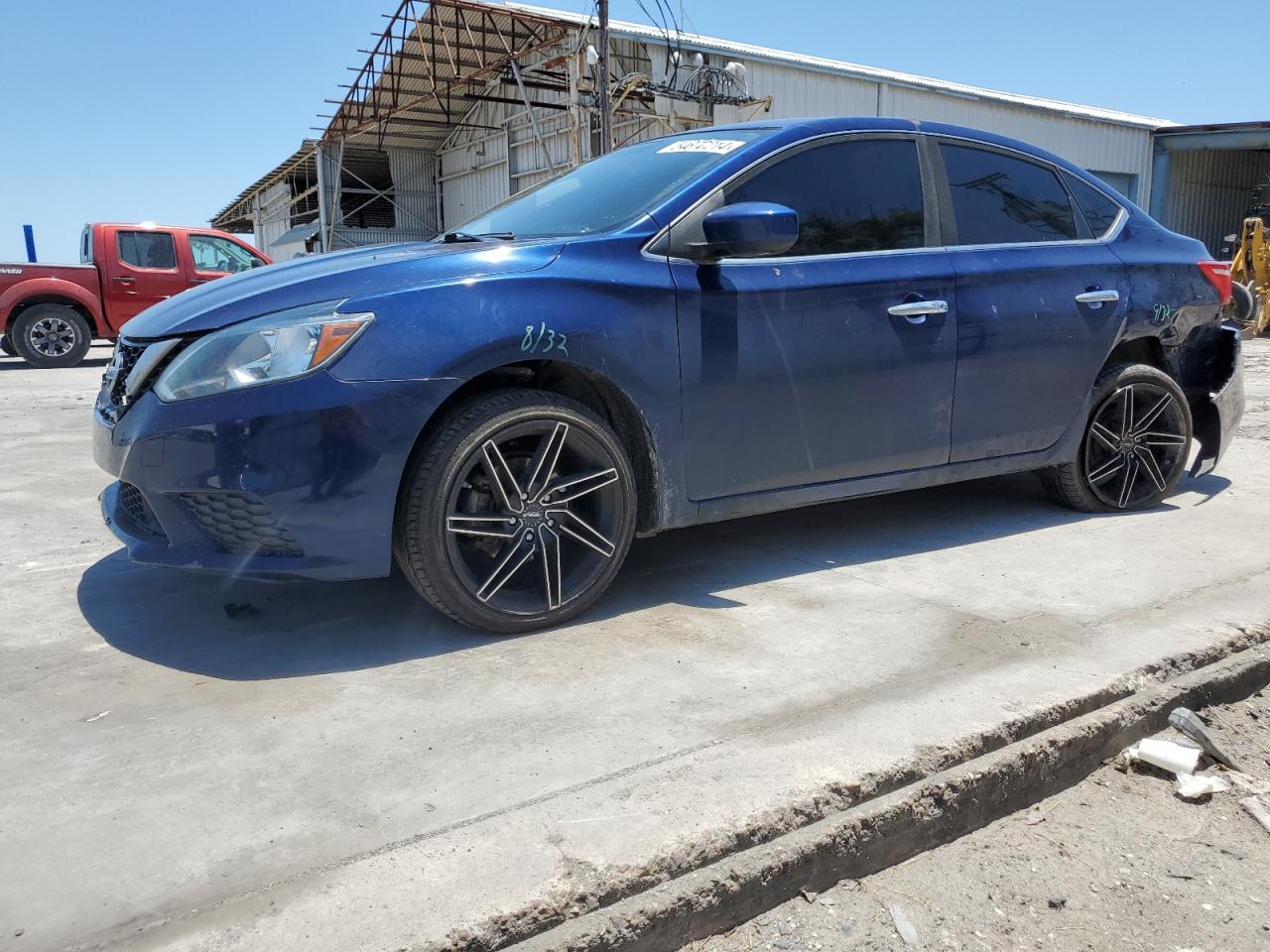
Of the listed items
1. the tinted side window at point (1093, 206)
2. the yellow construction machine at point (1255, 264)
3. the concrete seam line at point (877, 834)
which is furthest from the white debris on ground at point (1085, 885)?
the yellow construction machine at point (1255, 264)

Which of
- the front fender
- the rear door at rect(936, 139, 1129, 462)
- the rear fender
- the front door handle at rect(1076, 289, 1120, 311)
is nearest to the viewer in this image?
the front fender

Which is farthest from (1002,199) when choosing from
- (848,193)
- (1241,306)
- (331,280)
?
(331,280)

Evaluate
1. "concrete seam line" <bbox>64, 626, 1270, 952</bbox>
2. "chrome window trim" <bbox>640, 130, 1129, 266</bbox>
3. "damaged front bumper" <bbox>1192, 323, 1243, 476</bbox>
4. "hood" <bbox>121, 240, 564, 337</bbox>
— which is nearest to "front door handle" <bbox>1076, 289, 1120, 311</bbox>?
"chrome window trim" <bbox>640, 130, 1129, 266</bbox>

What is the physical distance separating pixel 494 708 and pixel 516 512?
657 mm

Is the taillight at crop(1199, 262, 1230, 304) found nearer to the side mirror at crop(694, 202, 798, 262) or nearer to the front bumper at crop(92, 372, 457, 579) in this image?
the side mirror at crop(694, 202, 798, 262)

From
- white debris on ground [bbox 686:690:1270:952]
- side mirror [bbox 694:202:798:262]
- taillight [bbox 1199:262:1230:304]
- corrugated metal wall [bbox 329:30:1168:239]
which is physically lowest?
white debris on ground [bbox 686:690:1270:952]

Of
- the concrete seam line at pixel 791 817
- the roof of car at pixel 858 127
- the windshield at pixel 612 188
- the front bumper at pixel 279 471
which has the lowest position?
the concrete seam line at pixel 791 817

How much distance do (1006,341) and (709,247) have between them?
142cm

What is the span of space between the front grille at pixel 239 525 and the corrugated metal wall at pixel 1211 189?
27105 mm

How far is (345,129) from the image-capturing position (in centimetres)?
2480

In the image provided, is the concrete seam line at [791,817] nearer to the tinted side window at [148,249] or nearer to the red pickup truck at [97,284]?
the red pickup truck at [97,284]

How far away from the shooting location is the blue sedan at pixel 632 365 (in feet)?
8.70

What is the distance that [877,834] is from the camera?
203cm

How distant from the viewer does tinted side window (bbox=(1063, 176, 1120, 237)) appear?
4.27 meters
